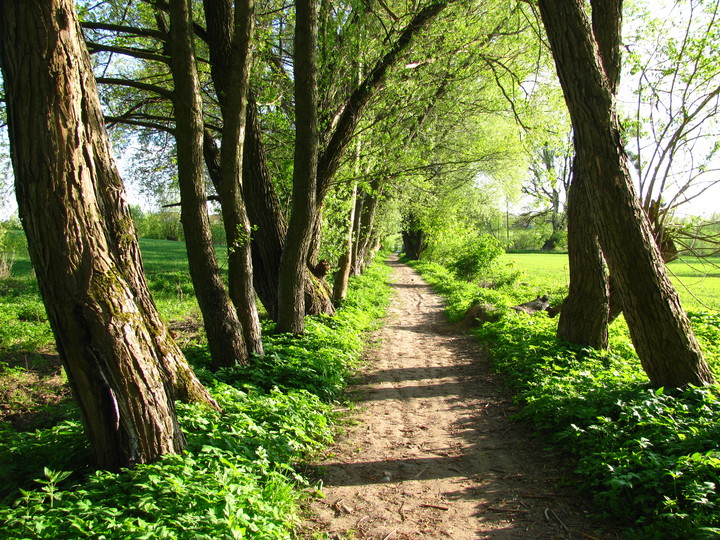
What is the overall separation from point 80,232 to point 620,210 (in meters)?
5.19

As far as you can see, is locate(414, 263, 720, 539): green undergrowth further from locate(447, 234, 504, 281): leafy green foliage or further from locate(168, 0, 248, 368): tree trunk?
locate(447, 234, 504, 281): leafy green foliage

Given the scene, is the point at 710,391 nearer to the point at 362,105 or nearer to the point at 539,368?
the point at 539,368

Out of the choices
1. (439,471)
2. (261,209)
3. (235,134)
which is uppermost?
(235,134)

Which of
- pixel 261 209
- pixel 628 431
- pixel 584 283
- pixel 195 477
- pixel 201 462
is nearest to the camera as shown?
pixel 195 477

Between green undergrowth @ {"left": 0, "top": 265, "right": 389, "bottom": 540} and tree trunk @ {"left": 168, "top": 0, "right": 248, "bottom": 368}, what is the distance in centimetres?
60

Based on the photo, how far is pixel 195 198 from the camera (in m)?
5.68

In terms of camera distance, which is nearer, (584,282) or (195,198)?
(195,198)

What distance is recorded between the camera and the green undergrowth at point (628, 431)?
3115 mm

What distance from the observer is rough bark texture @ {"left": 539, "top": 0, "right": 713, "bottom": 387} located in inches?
194

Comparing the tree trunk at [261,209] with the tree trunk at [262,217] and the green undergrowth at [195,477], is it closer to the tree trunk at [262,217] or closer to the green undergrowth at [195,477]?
the tree trunk at [262,217]

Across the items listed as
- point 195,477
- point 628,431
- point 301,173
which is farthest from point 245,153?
point 628,431

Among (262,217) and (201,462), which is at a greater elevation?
(262,217)

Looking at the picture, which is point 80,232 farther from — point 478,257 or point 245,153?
point 478,257

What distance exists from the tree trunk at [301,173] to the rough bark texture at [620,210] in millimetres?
3590
